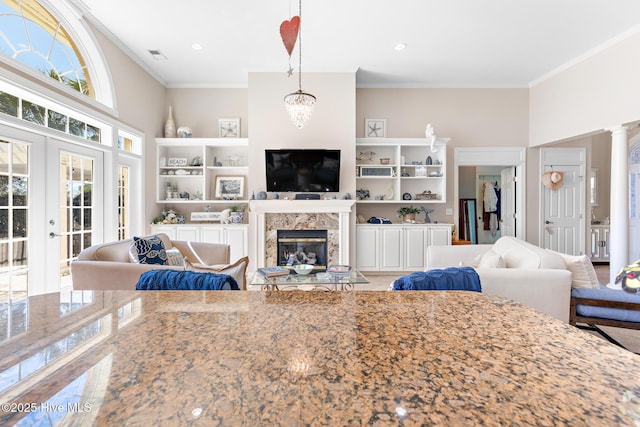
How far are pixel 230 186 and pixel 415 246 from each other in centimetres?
320

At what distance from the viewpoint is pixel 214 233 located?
4844 mm

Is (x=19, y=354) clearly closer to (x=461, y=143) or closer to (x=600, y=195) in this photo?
(x=461, y=143)

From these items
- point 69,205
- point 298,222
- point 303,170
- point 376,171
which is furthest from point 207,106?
point 376,171

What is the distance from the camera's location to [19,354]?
568 mm

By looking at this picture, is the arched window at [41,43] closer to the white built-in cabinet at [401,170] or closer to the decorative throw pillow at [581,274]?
the white built-in cabinet at [401,170]

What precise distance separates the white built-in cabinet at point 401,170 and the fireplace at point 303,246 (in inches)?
36.7

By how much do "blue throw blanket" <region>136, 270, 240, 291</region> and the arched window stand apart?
108 inches

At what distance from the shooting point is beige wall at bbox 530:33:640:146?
375 centimetres

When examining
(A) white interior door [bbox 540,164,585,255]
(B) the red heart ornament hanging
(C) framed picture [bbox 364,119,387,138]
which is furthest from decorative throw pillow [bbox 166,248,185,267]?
(A) white interior door [bbox 540,164,585,255]

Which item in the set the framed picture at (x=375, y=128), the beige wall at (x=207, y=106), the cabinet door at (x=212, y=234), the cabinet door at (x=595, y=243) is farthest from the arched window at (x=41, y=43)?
the cabinet door at (x=595, y=243)

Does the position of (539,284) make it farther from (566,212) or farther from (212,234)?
(212,234)

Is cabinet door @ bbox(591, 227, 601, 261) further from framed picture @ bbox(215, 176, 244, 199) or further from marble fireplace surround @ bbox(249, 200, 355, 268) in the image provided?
framed picture @ bbox(215, 176, 244, 199)

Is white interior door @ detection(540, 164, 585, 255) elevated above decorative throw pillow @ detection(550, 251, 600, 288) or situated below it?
above

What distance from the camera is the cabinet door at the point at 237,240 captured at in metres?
4.86
